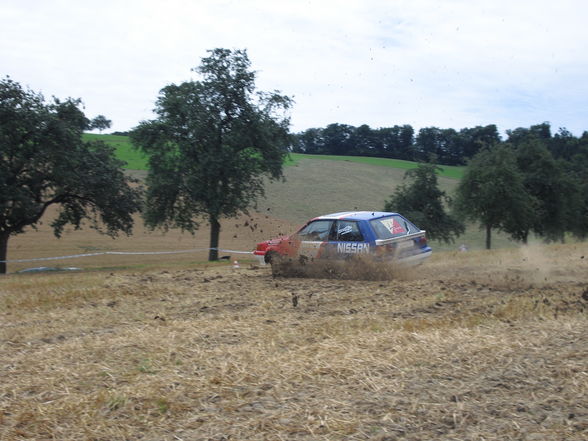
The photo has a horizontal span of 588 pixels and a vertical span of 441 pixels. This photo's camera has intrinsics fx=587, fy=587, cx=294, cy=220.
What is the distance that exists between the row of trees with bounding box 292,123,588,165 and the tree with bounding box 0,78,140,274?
46.7m

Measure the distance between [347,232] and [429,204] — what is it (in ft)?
88.1

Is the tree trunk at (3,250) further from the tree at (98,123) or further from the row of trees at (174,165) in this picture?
the tree at (98,123)

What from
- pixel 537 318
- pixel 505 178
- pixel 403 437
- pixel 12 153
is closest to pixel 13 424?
pixel 403 437

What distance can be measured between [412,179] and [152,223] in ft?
63.5

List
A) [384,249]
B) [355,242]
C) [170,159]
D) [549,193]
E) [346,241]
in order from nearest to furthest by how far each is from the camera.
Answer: [384,249] < [355,242] < [346,241] < [170,159] < [549,193]

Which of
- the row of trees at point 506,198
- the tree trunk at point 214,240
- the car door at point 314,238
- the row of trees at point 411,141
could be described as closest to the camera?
the car door at point 314,238

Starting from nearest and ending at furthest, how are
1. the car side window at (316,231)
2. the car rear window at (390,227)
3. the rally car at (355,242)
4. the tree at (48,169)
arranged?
the rally car at (355,242), the car rear window at (390,227), the car side window at (316,231), the tree at (48,169)

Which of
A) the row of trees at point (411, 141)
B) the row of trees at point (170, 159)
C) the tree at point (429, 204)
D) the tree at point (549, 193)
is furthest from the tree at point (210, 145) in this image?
the row of trees at point (411, 141)

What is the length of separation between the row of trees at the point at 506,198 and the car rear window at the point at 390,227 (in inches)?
931

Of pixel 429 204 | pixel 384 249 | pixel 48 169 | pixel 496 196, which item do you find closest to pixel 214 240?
pixel 48 169

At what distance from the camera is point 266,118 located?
28.0 metres

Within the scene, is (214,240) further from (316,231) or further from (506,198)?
(506,198)

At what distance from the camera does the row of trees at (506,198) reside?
3591 cm

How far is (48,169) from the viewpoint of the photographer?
24.0 meters
